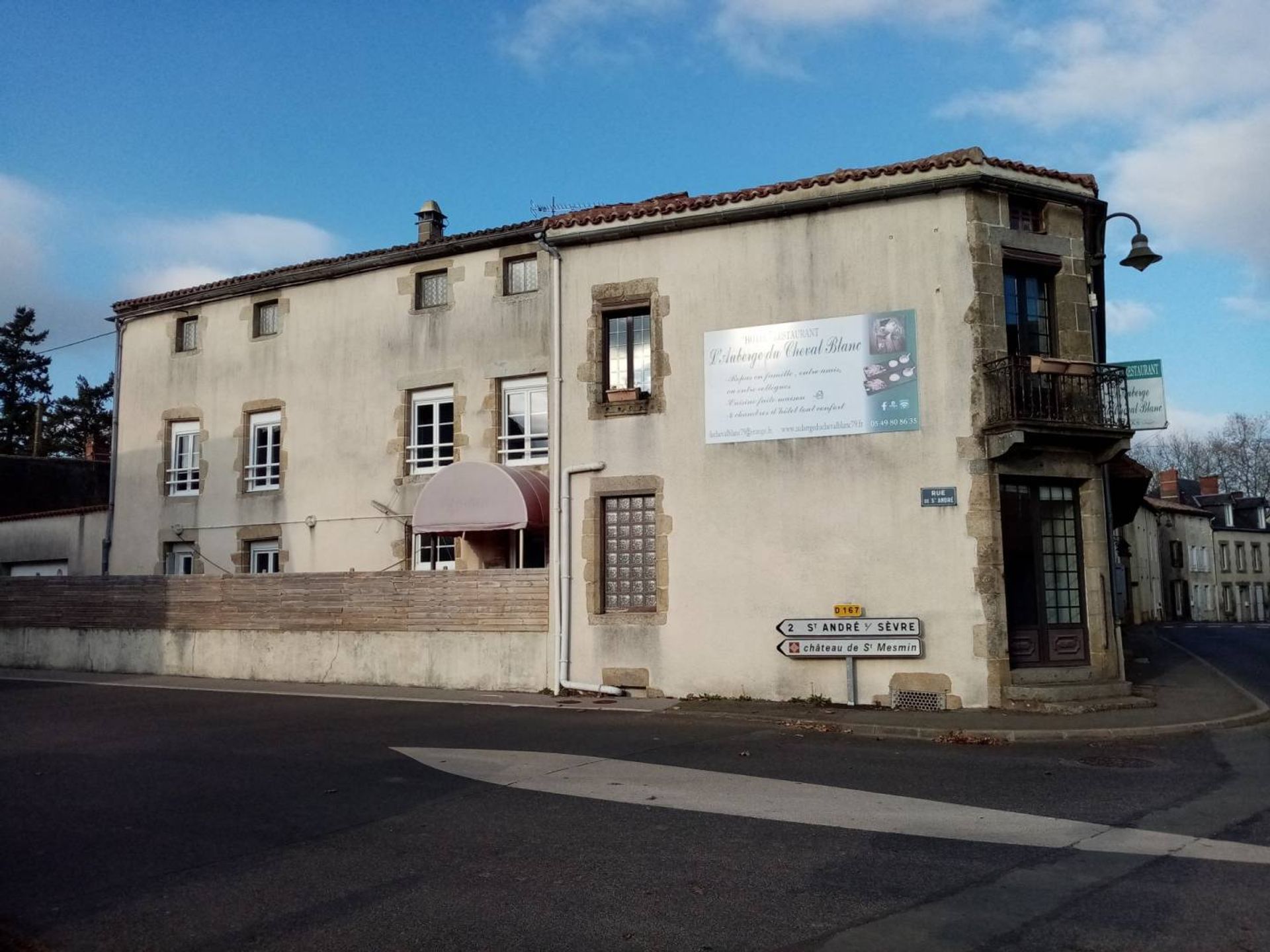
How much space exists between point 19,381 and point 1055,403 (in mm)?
50433

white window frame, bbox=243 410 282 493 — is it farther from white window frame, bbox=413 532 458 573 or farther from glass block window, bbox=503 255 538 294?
glass block window, bbox=503 255 538 294

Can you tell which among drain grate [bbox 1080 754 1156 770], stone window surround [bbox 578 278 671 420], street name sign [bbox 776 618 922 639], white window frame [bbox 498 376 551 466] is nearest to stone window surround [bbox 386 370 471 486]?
white window frame [bbox 498 376 551 466]

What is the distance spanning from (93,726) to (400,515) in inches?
286

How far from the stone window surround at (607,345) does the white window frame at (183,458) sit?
1041cm

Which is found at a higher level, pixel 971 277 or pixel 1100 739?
pixel 971 277

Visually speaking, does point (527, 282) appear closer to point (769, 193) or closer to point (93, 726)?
point (769, 193)

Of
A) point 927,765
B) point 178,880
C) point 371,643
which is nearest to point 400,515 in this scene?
point 371,643

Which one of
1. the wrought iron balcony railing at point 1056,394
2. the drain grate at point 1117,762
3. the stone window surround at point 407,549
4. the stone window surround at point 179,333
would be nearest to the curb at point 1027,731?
the drain grate at point 1117,762

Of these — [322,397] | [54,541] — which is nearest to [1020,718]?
[322,397]

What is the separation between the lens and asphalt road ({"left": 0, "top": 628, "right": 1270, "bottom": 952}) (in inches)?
183

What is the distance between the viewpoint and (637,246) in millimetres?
14820

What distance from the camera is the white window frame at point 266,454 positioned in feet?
65.9

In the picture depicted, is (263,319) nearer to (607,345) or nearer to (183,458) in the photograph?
(183,458)

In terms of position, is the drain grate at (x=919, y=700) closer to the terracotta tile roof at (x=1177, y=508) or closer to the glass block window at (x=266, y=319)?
the glass block window at (x=266, y=319)
